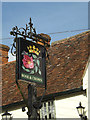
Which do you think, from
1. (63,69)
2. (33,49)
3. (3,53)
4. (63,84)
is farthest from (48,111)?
(3,53)

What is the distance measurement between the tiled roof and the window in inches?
23.2

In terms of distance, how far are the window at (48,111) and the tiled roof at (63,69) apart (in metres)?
0.59

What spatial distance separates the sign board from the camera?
10.5 meters

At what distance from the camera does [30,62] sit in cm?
1076

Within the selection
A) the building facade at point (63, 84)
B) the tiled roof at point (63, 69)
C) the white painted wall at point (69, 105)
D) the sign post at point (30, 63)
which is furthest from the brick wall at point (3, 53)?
the sign post at point (30, 63)

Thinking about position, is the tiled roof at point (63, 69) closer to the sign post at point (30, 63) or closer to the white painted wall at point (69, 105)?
the white painted wall at point (69, 105)

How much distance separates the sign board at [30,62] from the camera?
1048 cm

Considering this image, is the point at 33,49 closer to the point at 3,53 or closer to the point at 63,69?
the point at 63,69

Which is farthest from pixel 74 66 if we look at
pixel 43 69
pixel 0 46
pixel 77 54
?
pixel 0 46

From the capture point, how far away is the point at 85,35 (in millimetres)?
20062

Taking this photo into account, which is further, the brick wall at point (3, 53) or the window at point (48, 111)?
the brick wall at point (3, 53)

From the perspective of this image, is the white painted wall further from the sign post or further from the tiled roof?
the sign post

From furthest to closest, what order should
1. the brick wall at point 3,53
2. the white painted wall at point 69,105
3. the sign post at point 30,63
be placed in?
the brick wall at point 3,53, the white painted wall at point 69,105, the sign post at point 30,63

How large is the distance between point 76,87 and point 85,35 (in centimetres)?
546
